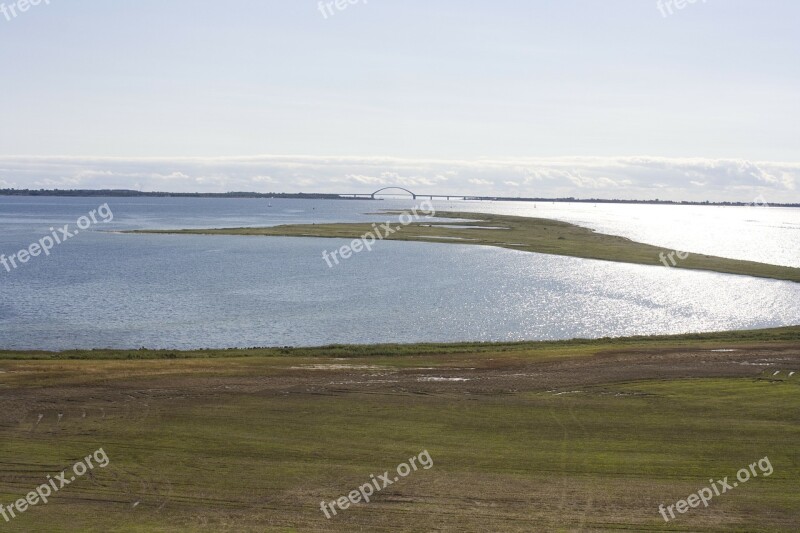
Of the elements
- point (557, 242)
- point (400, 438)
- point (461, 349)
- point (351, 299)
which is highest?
point (557, 242)

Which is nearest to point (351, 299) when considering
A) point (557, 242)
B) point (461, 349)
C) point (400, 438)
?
point (461, 349)

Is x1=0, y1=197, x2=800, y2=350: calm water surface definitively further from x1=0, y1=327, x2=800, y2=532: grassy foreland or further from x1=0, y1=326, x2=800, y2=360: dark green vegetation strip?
x1=0, y1=327, x2=800, y2=532: grassy foreland

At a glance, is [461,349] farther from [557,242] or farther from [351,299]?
[557,242]

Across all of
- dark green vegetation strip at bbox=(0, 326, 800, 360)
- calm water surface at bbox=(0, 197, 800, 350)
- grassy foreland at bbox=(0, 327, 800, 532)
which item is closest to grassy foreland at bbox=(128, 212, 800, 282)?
calm water surface at bbox=(0, 197, 800, 350)

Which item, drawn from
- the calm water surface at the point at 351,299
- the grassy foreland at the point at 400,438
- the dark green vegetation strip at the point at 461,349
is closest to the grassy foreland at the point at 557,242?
the calm water surface at the point at 351,299

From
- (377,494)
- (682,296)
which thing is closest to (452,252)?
(682,296)

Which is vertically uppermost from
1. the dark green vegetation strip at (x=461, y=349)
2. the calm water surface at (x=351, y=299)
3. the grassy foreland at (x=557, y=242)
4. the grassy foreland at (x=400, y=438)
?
the grassy foreland at (x=557, y=242)

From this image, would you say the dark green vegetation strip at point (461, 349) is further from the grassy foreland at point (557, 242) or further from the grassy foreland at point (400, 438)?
the grassy foreland at point (557, 242)

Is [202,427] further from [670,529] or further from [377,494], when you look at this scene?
[670,529]
